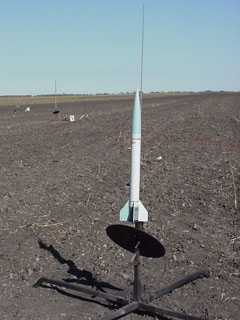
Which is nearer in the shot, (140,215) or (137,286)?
(137,286)

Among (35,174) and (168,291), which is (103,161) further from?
(168,291)

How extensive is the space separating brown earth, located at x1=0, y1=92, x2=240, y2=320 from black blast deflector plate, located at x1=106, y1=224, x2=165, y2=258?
62 cm

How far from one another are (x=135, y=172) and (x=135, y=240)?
2.29 feet

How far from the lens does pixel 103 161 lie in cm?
1120

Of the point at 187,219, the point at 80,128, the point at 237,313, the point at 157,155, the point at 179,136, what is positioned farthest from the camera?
the point at 80,128

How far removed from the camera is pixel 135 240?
4.09 metres

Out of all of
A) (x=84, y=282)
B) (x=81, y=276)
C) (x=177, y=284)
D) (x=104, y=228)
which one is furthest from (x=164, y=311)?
(x=104, y=228)

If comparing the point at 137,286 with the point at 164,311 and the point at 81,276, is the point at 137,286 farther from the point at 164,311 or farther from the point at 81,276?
the point at 81,276

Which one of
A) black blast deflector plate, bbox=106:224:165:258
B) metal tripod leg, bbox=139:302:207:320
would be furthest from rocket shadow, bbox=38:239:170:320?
black blast deflector plate, bbox=106:224:165:258

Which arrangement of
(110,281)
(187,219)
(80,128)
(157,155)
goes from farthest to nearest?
(80,128) < (157,155) < (187,219) < (110,281)

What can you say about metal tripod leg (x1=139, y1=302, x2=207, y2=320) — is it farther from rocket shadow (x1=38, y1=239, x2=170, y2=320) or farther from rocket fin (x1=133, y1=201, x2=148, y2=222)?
rocket fin (x1=133, y1=201, x2=148, y2=222)

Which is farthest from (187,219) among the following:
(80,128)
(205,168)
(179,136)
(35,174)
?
(80,128)

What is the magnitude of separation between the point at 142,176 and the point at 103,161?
82.4 inches

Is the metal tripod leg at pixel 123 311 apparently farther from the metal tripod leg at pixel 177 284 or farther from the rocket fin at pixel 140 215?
the rocket fin at pixel 140 215
